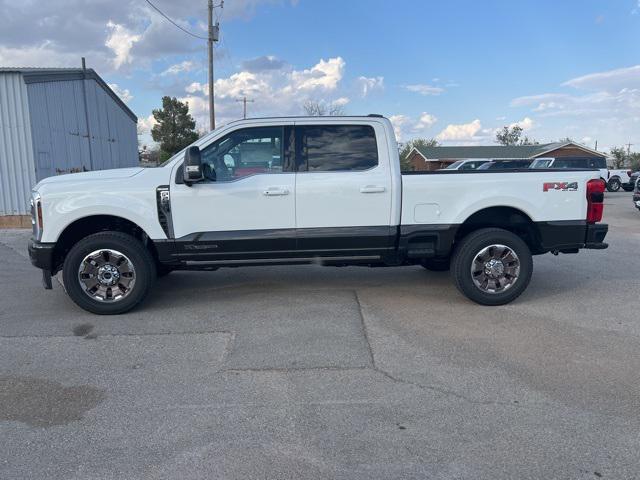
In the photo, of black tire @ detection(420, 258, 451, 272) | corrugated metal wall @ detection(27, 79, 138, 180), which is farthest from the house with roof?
black tire @ detection(420, 258, 451, 272)

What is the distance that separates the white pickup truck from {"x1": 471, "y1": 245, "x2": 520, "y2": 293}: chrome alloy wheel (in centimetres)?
1

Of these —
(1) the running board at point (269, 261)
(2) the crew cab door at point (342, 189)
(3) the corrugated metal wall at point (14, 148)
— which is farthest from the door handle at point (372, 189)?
(3) the corrugated metal wall at point (14, 148)

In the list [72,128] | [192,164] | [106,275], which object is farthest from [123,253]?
[72,128]

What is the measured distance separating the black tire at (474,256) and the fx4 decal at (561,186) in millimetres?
628

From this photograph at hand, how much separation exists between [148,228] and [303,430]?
3099mm

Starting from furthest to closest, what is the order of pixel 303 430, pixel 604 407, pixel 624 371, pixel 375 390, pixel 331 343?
pixel 331 343 → pixel 624 371 → pixel 375 390 → pixel 604 407 → pixel 303 430

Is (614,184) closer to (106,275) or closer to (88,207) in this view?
(106,275)

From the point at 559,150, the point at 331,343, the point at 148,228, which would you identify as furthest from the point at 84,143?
the point at 559,150

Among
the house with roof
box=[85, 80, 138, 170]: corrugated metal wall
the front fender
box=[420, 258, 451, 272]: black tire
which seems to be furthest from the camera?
the house with roof

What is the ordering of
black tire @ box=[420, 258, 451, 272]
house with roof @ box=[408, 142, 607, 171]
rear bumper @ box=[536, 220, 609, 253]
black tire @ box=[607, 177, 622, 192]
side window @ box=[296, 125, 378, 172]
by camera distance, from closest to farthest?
side window @ box=[296, 125, 378, 172] < rear bumper @ box=[536, 220, 609, 253] < black tire @ box=[420, 258, 451, 272] < black tire @ box=[607, 177, 622, 192] < house with roof @ box=[408, 142, 607, 171]

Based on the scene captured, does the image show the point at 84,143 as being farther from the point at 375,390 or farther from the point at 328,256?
the point at 375,390

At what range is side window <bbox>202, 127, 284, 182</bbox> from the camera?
18.4 ft

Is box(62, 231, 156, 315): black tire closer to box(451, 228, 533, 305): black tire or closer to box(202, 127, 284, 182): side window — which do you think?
box(202, 127, 284, 182): side window

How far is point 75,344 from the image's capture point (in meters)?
4.91
